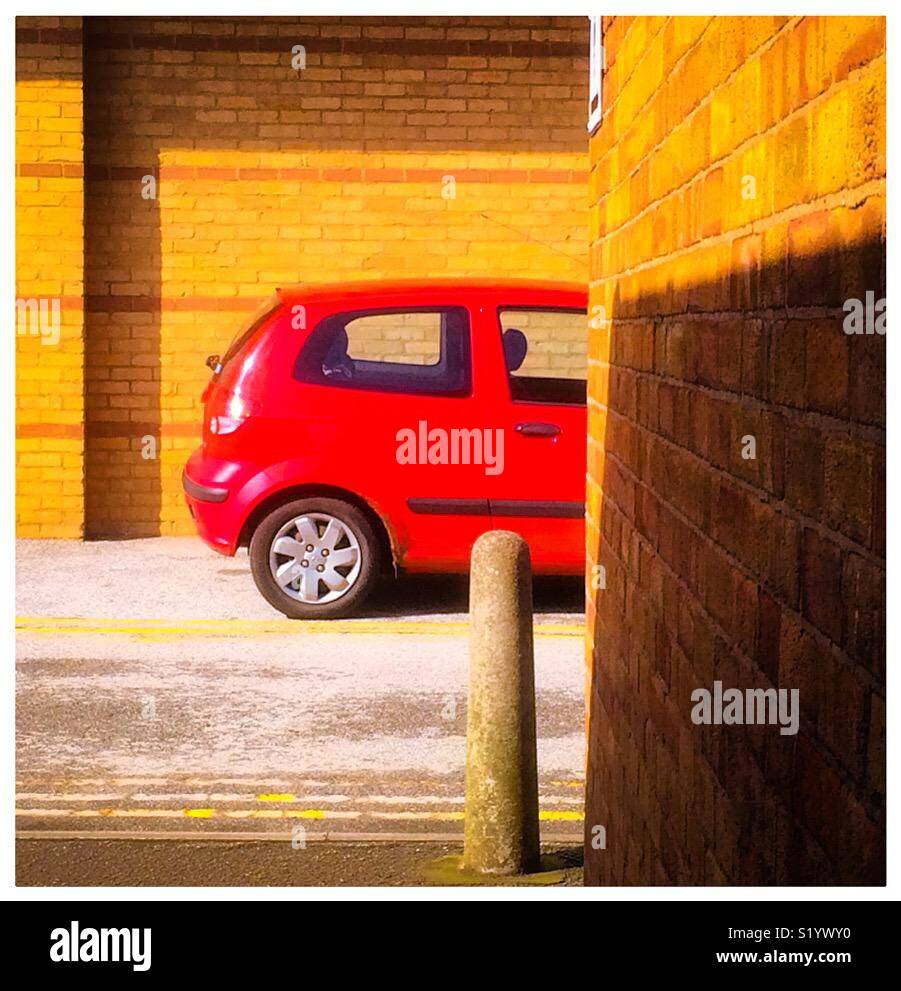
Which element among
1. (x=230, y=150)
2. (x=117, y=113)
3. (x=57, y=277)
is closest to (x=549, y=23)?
(x=230, y=150)

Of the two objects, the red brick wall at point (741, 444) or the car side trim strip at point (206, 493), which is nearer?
the red brick wall at point (741, 444)

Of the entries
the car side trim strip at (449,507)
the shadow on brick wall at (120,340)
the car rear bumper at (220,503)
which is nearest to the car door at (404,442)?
the car side trim strip at (449,507)

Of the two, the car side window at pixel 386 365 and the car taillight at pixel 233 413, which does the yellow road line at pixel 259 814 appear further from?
the car side window at pixel 386 365

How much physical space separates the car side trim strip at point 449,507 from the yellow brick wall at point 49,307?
173 inches

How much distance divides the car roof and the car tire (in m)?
1.19

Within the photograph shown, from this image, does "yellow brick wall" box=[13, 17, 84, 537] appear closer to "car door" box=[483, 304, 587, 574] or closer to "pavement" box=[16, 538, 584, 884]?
"pavement" box=[16, 538, 584, 884]

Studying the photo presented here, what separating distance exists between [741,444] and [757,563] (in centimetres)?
19

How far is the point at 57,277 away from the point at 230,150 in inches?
66.4

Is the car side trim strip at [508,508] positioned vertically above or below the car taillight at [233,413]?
below

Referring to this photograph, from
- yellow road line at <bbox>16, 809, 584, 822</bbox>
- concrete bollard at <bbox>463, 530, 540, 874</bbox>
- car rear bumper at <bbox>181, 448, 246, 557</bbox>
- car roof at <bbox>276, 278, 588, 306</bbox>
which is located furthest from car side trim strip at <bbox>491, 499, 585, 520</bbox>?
concrete bollard at <bbox>463, 530, 540, 874</bbox>

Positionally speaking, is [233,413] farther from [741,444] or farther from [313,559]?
[741,444]

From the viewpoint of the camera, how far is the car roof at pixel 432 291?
9.19 metres

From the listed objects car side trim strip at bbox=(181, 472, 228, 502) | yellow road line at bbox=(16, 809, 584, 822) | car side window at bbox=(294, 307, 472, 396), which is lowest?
yellow road line at bbox=(16, 809, 584, 822)

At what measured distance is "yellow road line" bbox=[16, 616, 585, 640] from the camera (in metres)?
8.84
